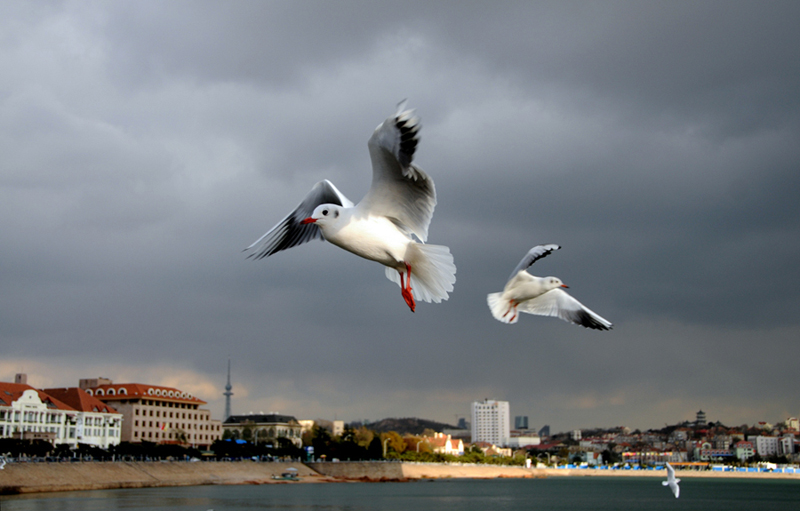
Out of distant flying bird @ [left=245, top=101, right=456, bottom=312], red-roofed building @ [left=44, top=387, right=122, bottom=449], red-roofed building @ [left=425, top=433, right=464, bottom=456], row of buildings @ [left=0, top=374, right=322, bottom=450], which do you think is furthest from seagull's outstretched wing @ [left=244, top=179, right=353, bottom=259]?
red-roofed building @ [left=425, top=433, right=464, bottom=456]

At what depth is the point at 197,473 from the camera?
7200cm

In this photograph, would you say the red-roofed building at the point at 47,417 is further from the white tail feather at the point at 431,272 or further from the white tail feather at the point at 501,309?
the white tail feather at the point at 431,272

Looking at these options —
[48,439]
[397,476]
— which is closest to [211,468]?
[48,439]

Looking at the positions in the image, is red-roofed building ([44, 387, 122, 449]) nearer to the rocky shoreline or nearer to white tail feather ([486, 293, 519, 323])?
the rocky shoreline

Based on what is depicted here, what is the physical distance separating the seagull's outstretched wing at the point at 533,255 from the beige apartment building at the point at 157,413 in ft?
287

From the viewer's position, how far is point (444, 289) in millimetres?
6684

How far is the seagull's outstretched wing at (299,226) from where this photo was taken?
25.1 ft

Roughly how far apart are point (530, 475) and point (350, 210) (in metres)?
140

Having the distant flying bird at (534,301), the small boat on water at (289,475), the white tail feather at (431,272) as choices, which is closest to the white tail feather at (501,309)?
the distant flying bird at (534,301)

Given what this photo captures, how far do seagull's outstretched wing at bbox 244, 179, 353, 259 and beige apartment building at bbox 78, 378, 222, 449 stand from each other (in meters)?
86.2

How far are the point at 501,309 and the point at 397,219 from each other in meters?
1.62

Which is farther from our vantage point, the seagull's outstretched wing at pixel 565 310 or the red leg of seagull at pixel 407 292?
the seagull's outstretched wing at pixel 565 310

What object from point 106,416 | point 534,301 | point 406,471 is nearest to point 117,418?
point 106,416

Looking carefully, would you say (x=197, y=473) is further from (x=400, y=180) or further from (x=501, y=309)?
(x=400, y=180)
